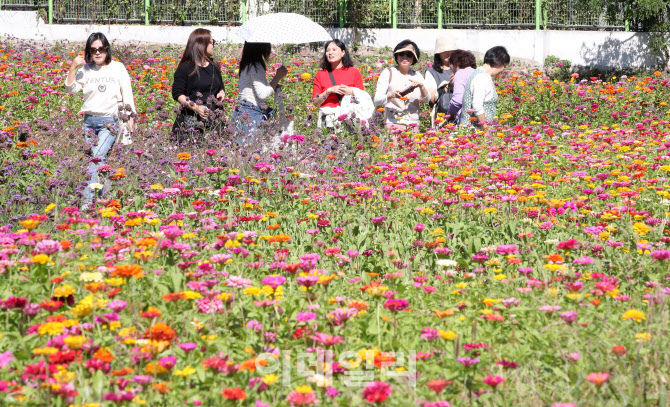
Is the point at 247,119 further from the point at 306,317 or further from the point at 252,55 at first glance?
the point at 306,317

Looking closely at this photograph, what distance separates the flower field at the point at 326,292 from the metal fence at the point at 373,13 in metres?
15.2

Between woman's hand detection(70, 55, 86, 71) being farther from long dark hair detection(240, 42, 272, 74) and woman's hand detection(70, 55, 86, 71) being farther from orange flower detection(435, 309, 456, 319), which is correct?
orange flower detection(435, 309, 456, 319)

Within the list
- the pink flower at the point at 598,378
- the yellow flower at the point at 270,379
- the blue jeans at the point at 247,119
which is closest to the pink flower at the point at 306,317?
the yellow flower at the point at 270,379

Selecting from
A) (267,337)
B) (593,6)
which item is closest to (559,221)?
(267,337)

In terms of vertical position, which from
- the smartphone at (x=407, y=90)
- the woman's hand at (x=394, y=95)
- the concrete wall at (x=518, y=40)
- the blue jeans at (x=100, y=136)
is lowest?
the blue jeans at (x=100, y=136)

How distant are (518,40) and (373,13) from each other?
3.99 meters

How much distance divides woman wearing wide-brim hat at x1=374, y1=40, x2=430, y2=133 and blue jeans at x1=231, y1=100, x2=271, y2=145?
1284 millimetres

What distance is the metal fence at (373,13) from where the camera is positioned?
20812mm

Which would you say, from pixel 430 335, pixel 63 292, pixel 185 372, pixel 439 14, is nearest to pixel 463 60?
pixel 430 335

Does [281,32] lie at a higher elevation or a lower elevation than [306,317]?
higher

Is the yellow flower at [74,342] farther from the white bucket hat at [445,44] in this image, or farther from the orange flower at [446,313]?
the white bucket hat at [445,44]

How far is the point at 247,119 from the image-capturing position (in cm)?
687

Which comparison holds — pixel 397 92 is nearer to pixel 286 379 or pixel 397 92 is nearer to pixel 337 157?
pixel 337 157

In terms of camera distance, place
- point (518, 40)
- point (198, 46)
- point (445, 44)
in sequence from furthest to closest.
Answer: point (518, 40) → point (445, 44) → point (198, 46)
